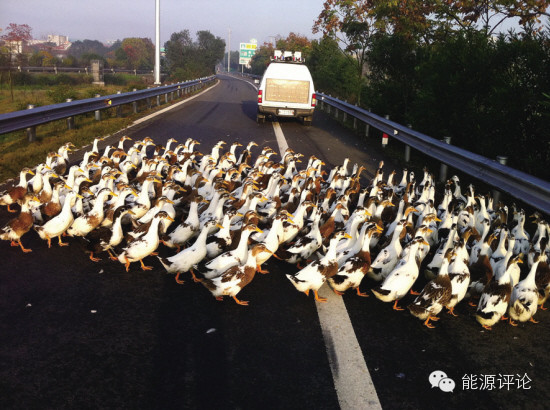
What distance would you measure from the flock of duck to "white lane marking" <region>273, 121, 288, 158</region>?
15.7 feet

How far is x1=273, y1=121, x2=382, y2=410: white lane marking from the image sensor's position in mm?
3549

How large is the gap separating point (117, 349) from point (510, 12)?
1723cm

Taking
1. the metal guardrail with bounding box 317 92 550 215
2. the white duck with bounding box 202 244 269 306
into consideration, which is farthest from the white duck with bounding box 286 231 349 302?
the metal guardrail with bounding box 317 92 550 215

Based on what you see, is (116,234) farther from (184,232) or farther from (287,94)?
(287,94)

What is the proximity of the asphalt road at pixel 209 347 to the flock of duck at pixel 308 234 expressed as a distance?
25 cm

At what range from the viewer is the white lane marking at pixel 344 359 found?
3.55 meters

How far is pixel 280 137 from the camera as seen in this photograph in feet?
54.5

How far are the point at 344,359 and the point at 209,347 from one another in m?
1.16

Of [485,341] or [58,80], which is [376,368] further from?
[58,80]

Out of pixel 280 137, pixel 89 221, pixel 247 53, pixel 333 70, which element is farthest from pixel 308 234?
pixel 247 53

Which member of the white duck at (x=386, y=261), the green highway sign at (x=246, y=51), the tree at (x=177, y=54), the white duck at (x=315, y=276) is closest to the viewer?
the white duck at (x=315, y=276)

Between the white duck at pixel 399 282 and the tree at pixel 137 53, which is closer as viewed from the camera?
the white duck at pixel 399 282

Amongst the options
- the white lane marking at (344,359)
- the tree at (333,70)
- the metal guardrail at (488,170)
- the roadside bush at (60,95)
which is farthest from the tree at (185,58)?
the white lane marking at (344,359)

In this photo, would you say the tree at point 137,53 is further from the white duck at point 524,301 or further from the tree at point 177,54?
the white duck at point 524,301
